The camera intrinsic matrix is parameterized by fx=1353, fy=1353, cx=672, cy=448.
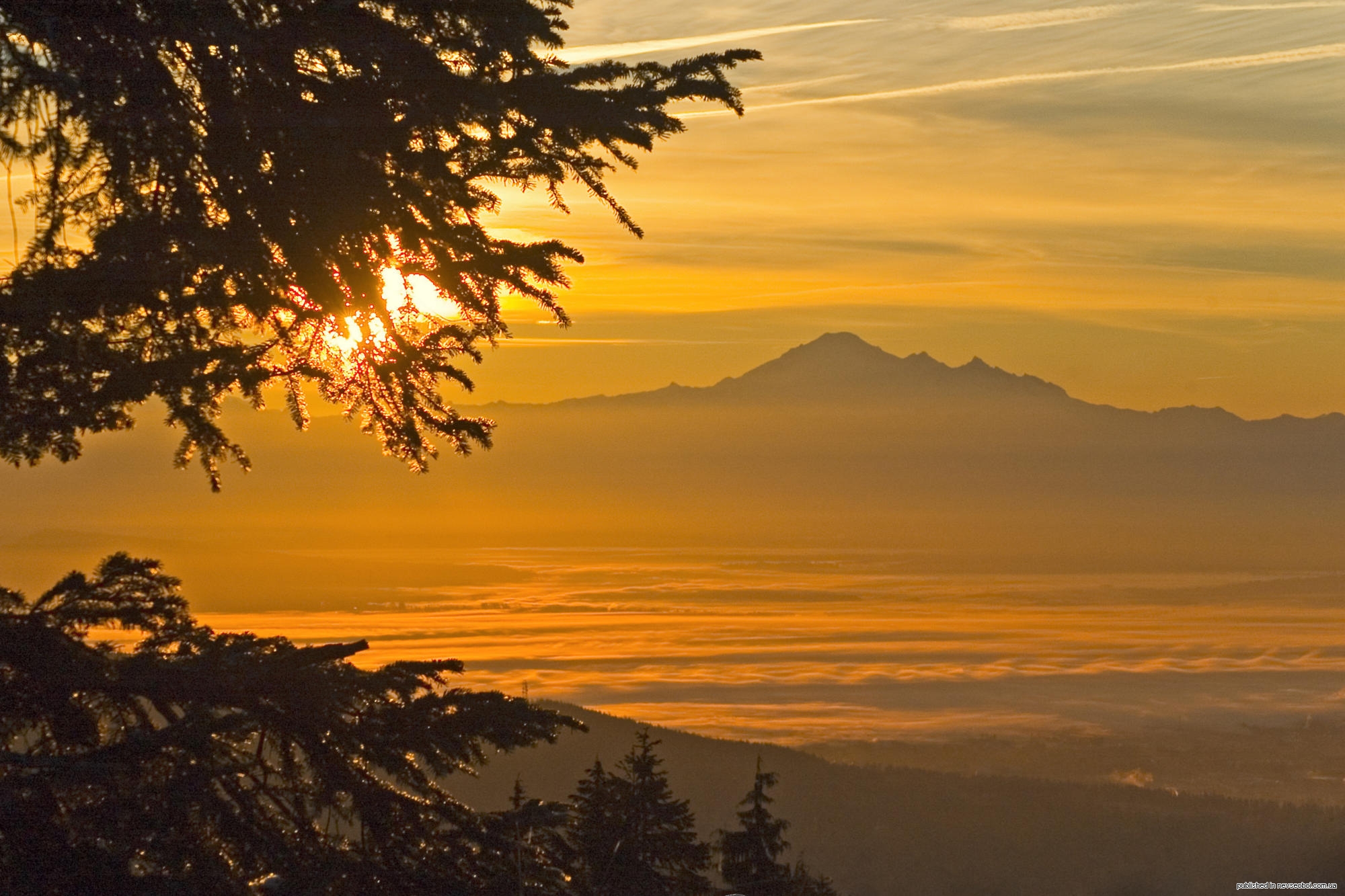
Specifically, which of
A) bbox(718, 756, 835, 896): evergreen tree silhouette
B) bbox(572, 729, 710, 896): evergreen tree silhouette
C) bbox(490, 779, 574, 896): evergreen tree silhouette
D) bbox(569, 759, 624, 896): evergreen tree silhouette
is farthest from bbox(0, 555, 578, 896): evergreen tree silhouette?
bbox(718, 756, 835, 896): evergreen tree silhouette

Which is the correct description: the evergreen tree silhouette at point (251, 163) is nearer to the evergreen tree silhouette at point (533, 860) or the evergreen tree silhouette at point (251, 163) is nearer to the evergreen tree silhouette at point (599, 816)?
the evergreen tree silhouette at point (533, 860)

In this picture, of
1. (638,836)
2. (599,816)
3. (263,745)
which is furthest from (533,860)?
(599,816)

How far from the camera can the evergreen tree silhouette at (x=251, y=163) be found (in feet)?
21.9

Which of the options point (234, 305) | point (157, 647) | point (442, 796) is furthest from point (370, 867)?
point (234, 305)

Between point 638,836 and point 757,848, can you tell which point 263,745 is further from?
point 757,848

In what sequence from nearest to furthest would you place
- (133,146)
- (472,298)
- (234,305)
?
(133,146), (234,305), (472,298)

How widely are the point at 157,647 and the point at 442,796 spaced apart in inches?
66.6

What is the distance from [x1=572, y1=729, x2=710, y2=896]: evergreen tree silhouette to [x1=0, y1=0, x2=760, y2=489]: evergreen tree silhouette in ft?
11.3

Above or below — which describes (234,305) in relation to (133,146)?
below

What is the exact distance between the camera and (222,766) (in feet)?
20.8

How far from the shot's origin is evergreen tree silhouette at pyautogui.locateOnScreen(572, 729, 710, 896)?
810 cm

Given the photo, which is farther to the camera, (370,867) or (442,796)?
(442,796)

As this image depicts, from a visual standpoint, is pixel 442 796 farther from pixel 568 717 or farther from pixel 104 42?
pixel 104 42

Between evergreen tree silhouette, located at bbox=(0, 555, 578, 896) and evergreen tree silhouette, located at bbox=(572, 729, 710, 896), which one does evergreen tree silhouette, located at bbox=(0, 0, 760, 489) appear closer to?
evergreen tree silhouette, located at bbox=(0, 555, 578, 896)
